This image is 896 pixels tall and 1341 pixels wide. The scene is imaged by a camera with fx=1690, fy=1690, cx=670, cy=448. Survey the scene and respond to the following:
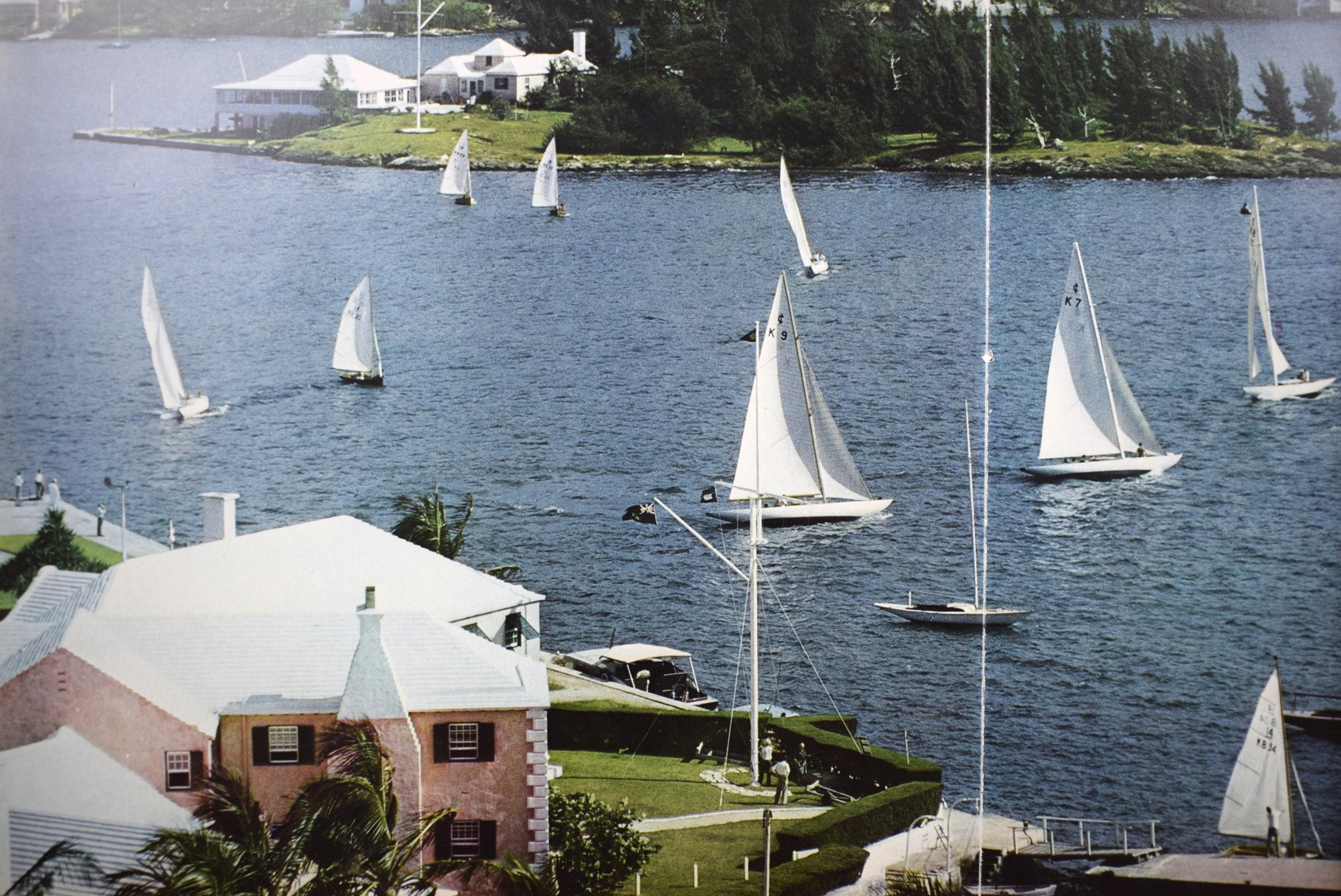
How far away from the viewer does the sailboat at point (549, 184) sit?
36.1 m

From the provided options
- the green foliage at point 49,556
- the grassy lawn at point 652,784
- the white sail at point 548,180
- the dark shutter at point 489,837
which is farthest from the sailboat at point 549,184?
the dark shutter at point 489,837

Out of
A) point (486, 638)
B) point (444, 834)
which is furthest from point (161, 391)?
point (444, 834)

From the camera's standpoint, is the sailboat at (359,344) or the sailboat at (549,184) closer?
the sailboat at (359,344)

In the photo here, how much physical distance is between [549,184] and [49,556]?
43.3 ft

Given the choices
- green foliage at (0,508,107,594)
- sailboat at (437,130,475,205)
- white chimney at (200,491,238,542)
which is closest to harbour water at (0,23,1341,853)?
sailboat at (437,130,475,205)

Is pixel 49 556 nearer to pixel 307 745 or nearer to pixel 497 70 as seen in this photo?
pixel 307 745

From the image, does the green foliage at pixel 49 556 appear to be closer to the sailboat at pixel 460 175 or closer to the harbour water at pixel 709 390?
the harbour water at pixel 709 390

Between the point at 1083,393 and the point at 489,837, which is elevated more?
the point at 1083,393

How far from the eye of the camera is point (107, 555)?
99.9 ft

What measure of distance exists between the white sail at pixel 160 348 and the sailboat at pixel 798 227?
42.1ft

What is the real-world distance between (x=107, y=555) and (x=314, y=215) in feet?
27.1

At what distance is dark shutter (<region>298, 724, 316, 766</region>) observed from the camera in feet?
76.3

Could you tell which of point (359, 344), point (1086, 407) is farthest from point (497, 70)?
point (1086, 407)

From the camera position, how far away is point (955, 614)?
1350 inches
